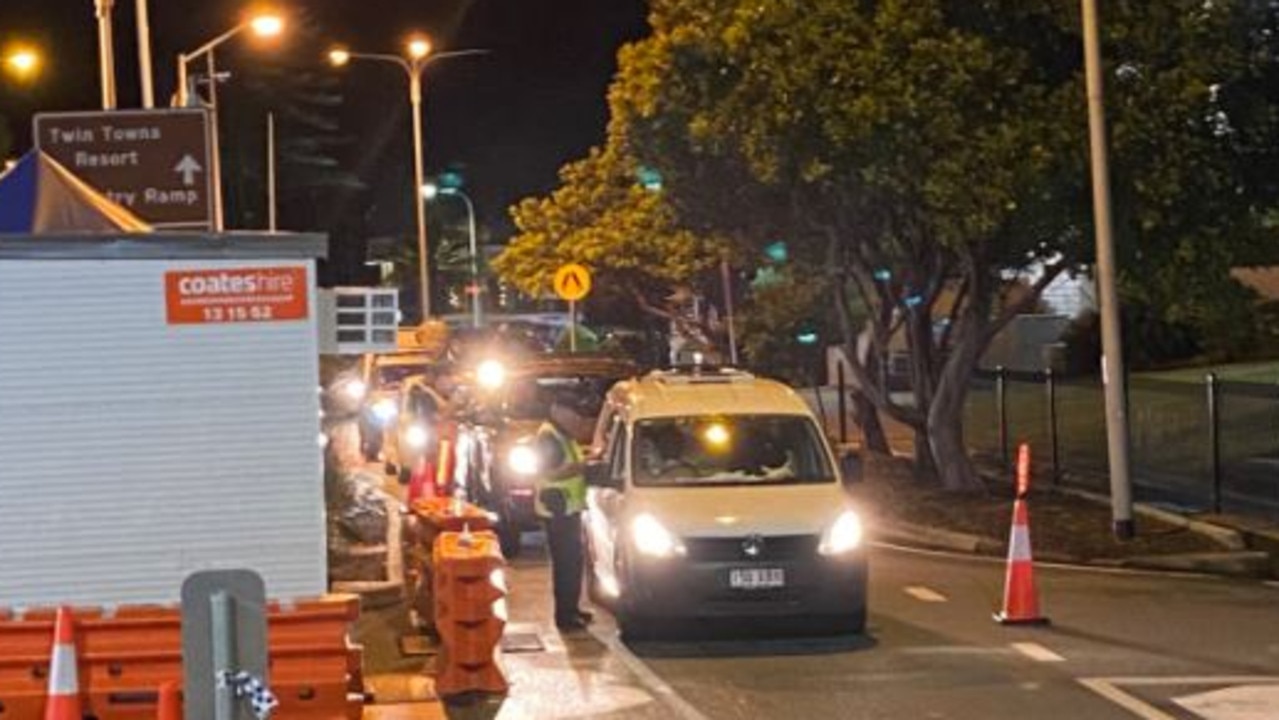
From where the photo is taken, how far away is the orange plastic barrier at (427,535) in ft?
40.7

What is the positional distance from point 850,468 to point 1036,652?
6.71 ft

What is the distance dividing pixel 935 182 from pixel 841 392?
34.4ft

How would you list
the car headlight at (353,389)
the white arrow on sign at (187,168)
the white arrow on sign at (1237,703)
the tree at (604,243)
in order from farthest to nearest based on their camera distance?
the tree at (604,243) → the car headlight at (353,389) → the white arrow on sign at (187,168) → the white arrow on sign at (1237,703)

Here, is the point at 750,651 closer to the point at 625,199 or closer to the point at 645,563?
the point at 645,563

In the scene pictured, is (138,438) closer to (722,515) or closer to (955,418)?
(722,515)

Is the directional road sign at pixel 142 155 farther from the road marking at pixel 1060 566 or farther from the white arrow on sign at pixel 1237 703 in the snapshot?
the white arrow on sign at pixel 1237 703

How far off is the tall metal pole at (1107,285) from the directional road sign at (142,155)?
7.62 meters

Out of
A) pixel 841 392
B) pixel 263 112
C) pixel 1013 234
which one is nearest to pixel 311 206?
pixel 263 112

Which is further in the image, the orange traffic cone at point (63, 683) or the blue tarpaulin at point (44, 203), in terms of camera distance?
the blue tarpaulin at point (44, 203)

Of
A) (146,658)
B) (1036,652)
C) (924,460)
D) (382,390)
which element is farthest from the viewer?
(382,390)

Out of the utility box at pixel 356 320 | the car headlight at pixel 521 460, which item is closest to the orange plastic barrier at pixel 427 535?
the utility box at pixel 356 320

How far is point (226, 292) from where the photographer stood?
323 inches

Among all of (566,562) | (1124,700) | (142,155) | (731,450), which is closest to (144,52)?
(142,155)

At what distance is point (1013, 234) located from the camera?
19.2 meters
